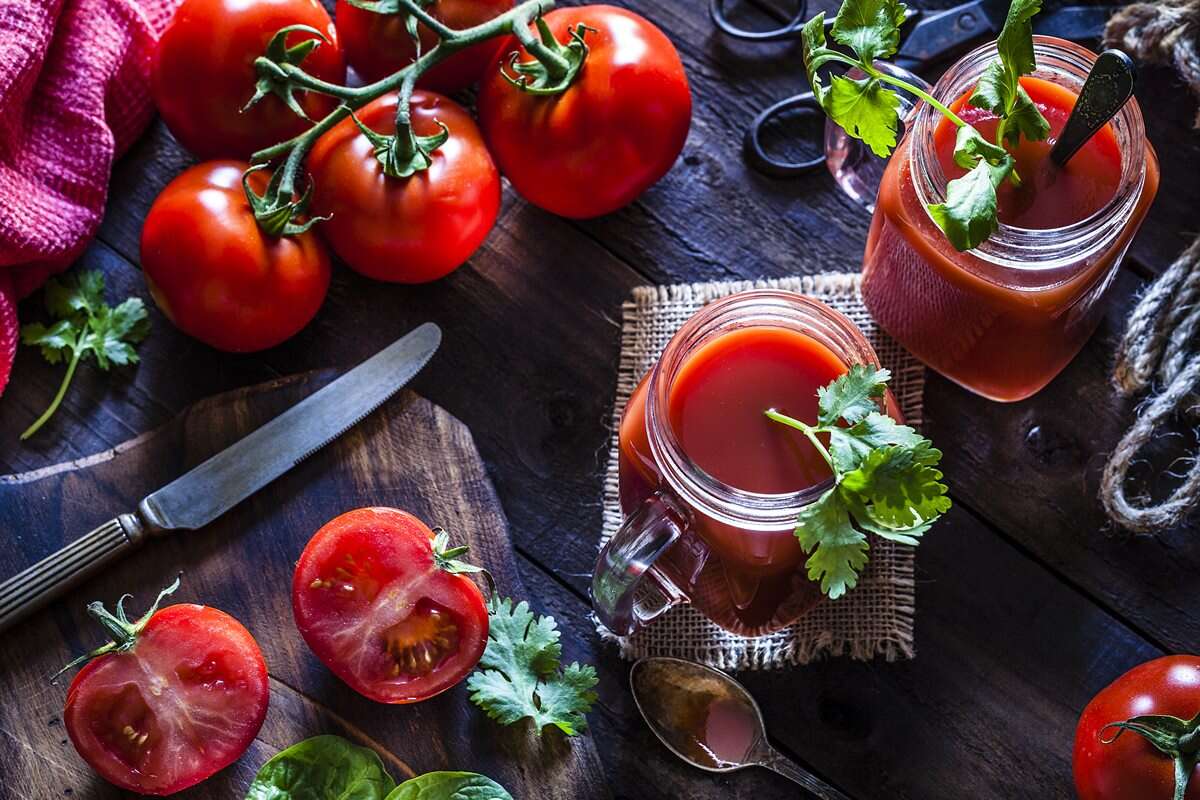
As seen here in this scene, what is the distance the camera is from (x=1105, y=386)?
1.35 m

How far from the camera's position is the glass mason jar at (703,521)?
1.06 metres

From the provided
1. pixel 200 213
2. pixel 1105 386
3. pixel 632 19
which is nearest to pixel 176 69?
pixel 200 213

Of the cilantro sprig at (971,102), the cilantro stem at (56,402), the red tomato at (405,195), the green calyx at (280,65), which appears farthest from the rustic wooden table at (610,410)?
the cilantro sprig at (971,102)

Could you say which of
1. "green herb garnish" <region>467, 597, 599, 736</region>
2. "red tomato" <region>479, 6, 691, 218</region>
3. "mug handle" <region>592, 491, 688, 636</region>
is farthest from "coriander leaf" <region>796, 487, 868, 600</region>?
"red tomato" <region>479, 6, 691, 218</region>

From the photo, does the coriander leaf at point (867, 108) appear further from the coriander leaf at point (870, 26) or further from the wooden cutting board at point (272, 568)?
the wooden cutting board at point (272, 568)

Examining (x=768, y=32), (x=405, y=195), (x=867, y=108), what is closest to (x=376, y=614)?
(x=405, y=195)

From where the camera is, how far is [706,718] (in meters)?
1.28

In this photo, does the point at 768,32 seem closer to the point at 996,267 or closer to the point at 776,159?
the point at 776,159

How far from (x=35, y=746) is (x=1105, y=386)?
120 centimetres

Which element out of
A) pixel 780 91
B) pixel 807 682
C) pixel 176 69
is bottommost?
pixel 807 682

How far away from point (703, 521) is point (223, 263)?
541 mm

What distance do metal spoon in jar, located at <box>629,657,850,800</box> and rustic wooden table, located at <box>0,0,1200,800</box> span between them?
0.03 metres

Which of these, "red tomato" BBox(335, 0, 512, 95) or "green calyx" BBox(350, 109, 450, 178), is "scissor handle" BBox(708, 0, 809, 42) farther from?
"green calyx" BBox(350, 109, 450, 178)

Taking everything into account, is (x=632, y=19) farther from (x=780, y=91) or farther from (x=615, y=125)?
(x=780, y=91)
